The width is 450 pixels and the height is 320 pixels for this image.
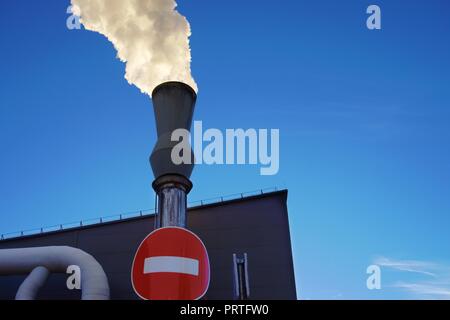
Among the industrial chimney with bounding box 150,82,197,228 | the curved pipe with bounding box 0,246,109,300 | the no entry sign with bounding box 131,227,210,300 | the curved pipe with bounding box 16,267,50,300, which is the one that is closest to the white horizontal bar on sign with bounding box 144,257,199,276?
the no entry sign with bounding box 131,227,210,300

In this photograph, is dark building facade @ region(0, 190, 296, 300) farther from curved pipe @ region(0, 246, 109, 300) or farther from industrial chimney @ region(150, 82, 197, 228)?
industrial chimney @ region(150, 82, 197, 228)

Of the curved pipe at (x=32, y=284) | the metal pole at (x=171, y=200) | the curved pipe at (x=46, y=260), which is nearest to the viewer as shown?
the metal pole at (x=171, y=200)

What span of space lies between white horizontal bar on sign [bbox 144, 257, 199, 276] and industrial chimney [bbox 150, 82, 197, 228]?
4257 mm

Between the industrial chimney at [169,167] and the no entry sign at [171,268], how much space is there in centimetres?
413

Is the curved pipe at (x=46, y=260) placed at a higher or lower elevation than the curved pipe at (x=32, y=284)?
higher

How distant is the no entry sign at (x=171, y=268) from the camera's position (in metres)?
3.12

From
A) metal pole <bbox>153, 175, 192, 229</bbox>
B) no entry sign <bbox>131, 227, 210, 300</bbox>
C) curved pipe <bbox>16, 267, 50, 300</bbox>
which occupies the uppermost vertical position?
metal pole <bbox>153, 175, 192, 229</bbox>

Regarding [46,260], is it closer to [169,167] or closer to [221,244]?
[221,244]

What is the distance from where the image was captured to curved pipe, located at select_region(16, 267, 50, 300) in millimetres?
14695

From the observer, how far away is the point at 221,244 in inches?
643

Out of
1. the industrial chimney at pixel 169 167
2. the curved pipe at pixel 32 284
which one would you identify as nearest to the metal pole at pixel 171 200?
the industrial chimney at pixel 169 167

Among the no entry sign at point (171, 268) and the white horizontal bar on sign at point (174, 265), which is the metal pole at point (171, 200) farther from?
the white horizontal bar on sign at point (174, 265)
